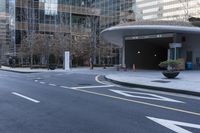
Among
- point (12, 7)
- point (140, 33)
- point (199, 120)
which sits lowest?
point (199, 120)

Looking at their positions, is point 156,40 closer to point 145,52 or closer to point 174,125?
point 145,52

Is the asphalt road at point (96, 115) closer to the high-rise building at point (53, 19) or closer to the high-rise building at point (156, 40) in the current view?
the high-rise building at point (156, 40)

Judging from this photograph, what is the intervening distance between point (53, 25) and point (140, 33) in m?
40.5

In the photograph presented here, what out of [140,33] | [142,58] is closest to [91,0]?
[142,58]

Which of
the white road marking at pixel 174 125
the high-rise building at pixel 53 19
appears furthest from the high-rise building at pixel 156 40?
the white road marking at pixel 174 125

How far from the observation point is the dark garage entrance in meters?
54.9

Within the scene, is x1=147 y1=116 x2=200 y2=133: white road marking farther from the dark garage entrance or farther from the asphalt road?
the dark garage entrance

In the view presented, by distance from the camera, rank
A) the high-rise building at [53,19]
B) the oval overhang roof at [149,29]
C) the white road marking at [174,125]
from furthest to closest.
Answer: the high-rise building at [53,19] < the oval overhang roof at [149,29] < the white road marking at [174,125]

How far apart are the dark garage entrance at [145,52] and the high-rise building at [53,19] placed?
14.4 m

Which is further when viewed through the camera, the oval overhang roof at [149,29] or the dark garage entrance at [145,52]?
the dark garage entrance at [145,52]

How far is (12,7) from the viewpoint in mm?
83812

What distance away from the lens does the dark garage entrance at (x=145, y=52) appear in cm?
5491

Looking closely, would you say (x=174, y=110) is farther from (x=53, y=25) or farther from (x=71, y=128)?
(x=53, y=25)

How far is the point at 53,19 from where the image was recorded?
85.9 metres
